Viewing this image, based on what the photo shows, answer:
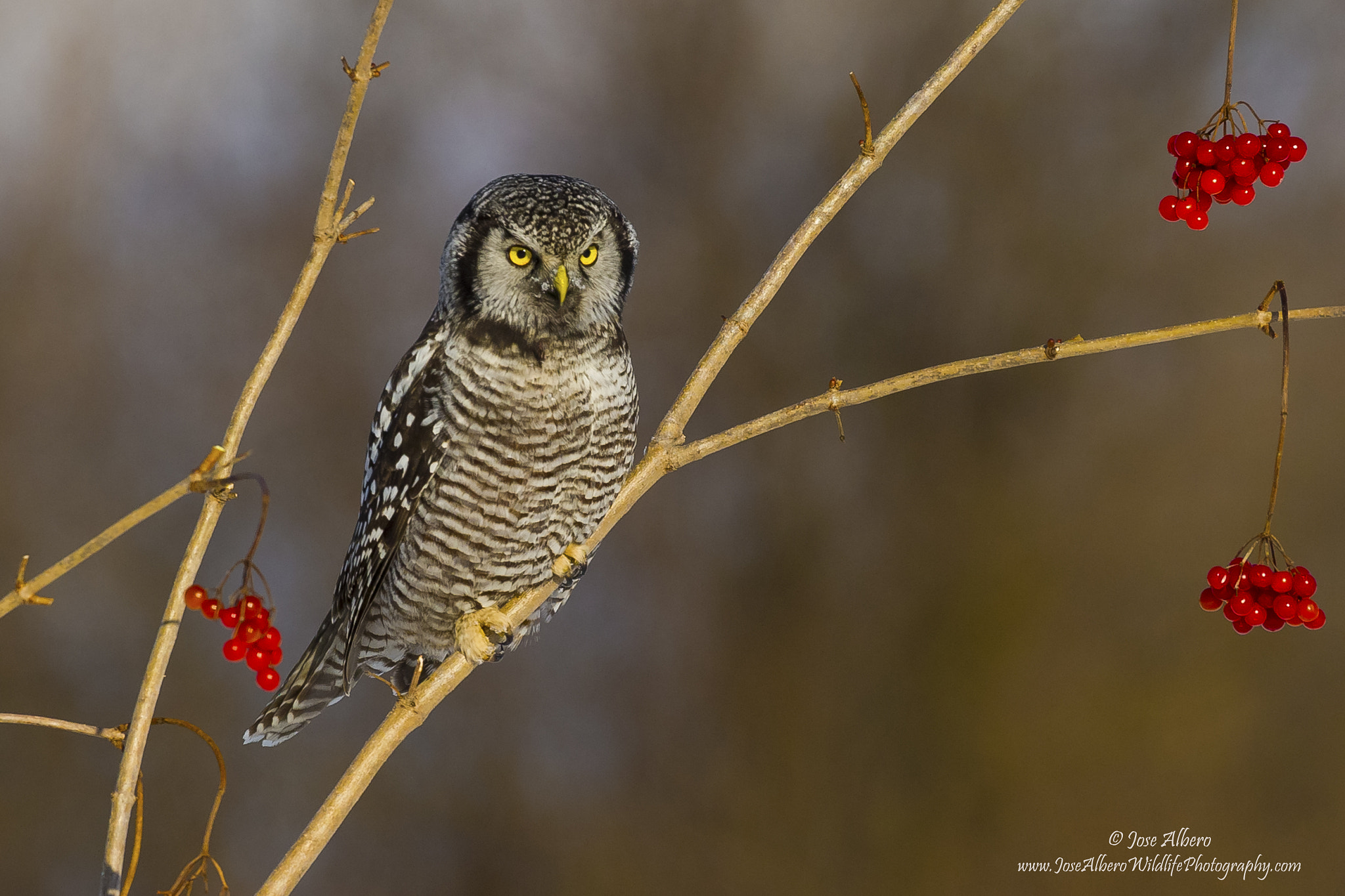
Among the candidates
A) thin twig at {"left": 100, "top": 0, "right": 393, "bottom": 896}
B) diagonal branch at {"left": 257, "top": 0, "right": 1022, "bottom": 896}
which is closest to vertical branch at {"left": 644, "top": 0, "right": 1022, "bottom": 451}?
diagonal branch at {"left": 257, "top": 0, "right": 1022, "bottom": 896}

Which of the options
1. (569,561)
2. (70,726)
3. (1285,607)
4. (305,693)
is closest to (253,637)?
(70,726)

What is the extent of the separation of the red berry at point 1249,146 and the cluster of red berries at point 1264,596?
0.54 meters

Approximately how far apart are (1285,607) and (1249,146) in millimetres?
622

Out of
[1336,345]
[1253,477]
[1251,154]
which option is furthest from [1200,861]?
[1251,154]

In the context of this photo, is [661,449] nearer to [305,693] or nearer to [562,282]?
[562,282]

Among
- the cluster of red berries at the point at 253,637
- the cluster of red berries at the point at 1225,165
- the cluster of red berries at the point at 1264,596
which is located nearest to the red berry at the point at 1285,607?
the cluster of red berries at the point at 1264,596

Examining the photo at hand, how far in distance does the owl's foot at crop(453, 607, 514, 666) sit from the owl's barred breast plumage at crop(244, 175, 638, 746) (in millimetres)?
30

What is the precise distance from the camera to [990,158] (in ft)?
11.7

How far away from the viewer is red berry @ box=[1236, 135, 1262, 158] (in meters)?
1.29

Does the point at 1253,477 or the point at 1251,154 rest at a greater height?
the point at 1253,477

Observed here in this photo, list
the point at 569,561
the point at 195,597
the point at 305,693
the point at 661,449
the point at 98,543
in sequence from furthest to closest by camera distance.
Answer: the point at 305,693, the point at 569,561, the point at 661,449, the point at 195,597, the point at 98,543

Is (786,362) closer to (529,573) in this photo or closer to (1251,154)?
(529,573)

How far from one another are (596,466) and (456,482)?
10.8 inches

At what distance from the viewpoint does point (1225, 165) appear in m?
1.31
